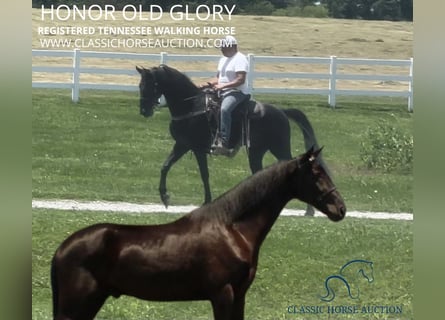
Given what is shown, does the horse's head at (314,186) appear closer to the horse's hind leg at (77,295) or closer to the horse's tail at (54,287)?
the horse's hind leg at (77,295)

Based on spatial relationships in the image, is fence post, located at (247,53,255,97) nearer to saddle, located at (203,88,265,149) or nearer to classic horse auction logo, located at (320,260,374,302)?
saddle, located at (203,88,265,149)

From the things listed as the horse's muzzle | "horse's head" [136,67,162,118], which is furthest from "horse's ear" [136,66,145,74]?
the horse's muzzle

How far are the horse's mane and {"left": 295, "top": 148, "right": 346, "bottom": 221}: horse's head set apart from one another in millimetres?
86

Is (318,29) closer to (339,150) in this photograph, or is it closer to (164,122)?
(339,150)

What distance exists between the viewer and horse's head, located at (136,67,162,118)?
20.9ft

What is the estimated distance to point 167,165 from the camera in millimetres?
6402

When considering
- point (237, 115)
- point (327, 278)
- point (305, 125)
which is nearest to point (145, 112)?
point (237, 115)

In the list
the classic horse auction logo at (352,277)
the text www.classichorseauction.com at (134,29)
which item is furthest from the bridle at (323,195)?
the text www.classichorseauction.com at (134,29)

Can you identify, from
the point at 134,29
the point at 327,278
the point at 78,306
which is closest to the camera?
the point at 78,306

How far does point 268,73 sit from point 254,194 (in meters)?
1.37

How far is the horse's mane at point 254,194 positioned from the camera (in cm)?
546

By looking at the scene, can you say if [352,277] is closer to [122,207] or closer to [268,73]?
[268,73]

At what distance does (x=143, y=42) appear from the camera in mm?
6234
